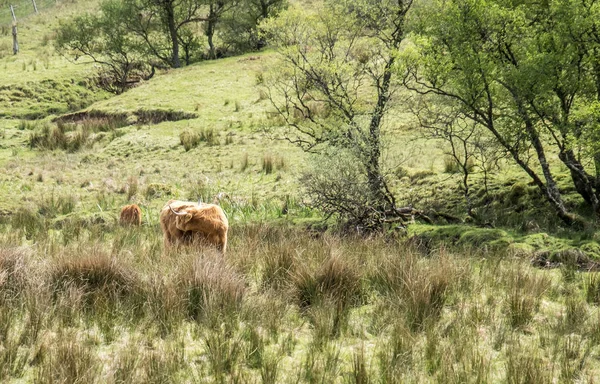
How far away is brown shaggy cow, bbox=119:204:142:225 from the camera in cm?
836

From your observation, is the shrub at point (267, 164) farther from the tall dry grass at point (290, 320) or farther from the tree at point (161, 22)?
the tree at point (161, 22)

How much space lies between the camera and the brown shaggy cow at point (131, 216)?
8.36m

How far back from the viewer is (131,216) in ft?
27.8

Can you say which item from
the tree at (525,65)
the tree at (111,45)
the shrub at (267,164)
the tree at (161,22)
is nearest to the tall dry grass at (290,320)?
the tree at (525,65)

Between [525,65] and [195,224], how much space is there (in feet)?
14.4

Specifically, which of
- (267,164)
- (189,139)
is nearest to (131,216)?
(267,164)

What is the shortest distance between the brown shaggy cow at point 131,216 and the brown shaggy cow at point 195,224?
3.21 m

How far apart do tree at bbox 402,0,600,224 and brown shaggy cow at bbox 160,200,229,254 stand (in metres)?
3.35

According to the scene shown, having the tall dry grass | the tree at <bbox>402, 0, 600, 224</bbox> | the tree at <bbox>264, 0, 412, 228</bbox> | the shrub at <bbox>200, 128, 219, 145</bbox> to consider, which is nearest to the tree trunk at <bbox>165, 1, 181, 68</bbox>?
the shrub at <bbox>200, 128, 219, 145</bbox>

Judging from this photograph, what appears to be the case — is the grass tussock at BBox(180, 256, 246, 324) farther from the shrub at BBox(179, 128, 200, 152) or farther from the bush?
the shrub at BBox(179, 128, 200, 152)

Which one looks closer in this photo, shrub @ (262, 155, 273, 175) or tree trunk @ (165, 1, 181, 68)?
shrub @ (262, 155, 273, 175)

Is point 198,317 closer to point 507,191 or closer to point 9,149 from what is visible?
point 507,191

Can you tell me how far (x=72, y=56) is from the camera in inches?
1260

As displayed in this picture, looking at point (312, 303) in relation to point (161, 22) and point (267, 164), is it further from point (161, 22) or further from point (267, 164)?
point (161, 22)
